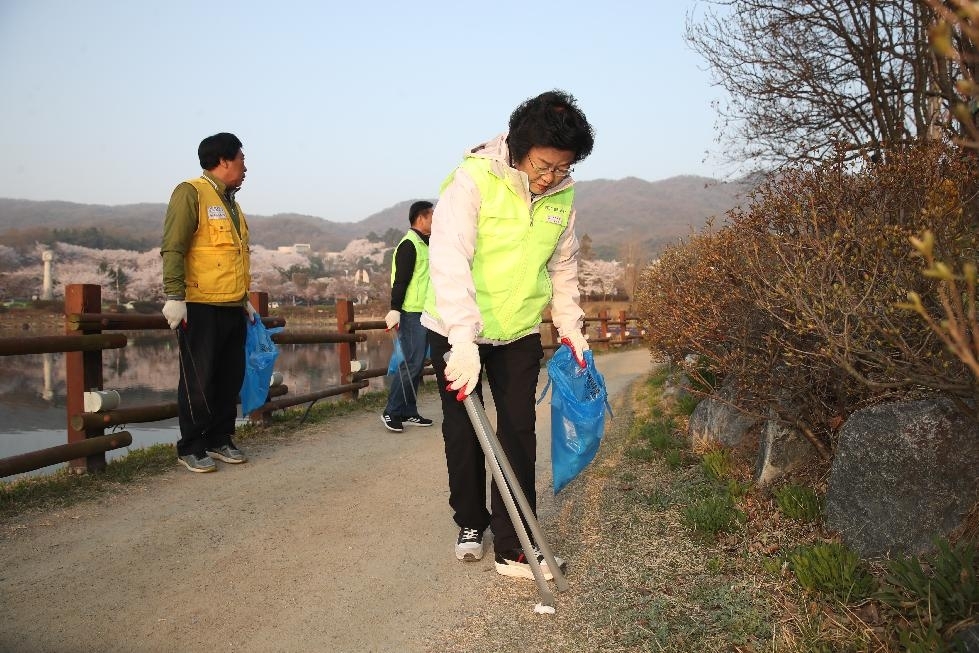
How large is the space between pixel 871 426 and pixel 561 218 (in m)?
1.55

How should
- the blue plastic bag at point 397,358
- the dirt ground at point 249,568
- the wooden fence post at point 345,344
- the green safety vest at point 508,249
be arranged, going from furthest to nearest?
the wooden fence post at point 345,344
the blue plastic bag at point 397,358
the green safety vest at point 508,249
the dirt ground at point 249,568

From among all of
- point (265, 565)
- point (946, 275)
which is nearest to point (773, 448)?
point (265, 565)

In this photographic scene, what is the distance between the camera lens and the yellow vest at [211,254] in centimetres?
491

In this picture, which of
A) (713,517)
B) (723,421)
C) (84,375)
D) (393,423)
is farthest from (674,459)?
(84,375)

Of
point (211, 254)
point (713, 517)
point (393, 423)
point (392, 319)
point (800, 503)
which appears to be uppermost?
point (211, 254)

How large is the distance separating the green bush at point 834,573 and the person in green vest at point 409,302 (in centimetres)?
437

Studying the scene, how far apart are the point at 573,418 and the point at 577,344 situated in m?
0.36

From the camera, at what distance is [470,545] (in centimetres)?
343

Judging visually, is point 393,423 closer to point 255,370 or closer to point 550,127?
point 255,370

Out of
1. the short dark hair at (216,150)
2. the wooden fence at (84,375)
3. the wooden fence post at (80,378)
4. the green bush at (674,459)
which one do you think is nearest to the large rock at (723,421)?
the green bush at (674,459)

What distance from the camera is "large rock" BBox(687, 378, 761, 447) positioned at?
15.4 feet

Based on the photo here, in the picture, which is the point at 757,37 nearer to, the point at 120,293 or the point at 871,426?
the point at 871,426

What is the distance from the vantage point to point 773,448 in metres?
3.96

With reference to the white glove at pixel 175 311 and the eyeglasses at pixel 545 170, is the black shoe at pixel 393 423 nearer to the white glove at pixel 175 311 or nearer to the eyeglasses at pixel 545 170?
the white glove at pixel 175 311
